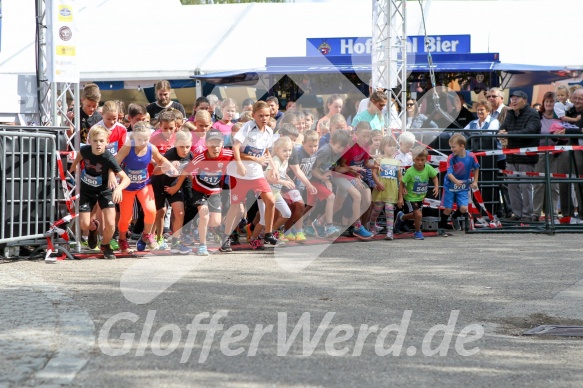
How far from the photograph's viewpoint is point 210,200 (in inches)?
441

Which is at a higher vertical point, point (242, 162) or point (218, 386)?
point (242, 162)

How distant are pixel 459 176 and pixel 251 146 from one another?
3.54 meters

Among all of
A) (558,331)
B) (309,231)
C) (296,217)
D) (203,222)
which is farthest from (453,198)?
(558,331)

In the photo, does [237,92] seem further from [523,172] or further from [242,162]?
[242,162]

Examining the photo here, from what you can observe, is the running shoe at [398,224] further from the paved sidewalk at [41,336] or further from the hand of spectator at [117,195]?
the paved sidewalk at [41,336]

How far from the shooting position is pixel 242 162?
1120 centimetres

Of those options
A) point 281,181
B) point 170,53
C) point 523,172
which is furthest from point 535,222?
point 170,53

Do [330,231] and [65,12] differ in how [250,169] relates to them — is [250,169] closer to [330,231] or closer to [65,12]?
[330,231]

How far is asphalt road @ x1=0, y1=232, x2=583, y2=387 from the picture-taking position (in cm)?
514

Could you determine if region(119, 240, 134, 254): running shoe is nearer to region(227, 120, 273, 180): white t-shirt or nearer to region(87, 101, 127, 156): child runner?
region(87, 101, 127, 156): child runner

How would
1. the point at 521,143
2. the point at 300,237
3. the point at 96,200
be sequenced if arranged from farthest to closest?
the point at 521,143, the point at 300,237, the point at 96,200

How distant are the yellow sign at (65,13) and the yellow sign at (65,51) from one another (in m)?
0.31

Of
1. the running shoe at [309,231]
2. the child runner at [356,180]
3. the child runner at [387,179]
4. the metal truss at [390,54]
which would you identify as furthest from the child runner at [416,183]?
the metal truss at [390,54]

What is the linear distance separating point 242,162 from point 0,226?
2.88 meters
